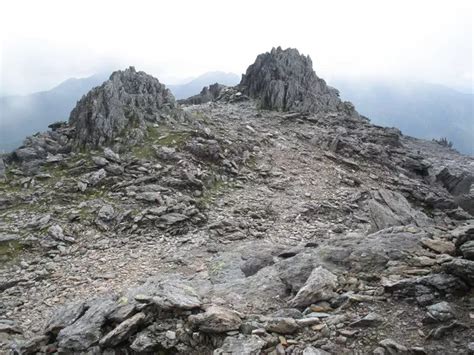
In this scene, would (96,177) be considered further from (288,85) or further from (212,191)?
(288,85)

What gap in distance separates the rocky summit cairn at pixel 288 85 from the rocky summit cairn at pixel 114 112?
20930 mm

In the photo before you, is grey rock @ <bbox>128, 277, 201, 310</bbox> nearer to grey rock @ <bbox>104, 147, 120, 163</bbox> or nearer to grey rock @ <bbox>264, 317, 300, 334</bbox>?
grey rock @ <bbox>264, 317, 300, 334</bbox>

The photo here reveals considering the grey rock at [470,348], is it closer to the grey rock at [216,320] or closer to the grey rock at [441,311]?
the grey rock at [441,311]

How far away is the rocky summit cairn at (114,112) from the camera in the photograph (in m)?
28.7

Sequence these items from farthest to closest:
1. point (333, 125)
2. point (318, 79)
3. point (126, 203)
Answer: point (318, 79), point (333, 125), point (126, 203)

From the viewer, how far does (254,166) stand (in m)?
30.3

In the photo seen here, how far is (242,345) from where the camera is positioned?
352 inches

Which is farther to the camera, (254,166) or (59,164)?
(254,166)

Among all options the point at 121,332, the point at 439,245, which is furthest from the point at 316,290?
the point at 121,332

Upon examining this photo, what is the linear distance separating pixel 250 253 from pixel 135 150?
49.2ft

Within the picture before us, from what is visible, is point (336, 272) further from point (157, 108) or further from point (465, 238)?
point (157, 108)

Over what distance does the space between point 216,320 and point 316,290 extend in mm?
3183

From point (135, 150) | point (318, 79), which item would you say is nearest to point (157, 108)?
point (135, 150)

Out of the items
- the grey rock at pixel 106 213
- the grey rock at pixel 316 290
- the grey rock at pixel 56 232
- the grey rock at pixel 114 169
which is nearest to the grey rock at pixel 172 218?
the grey rock at pixel 106 213
